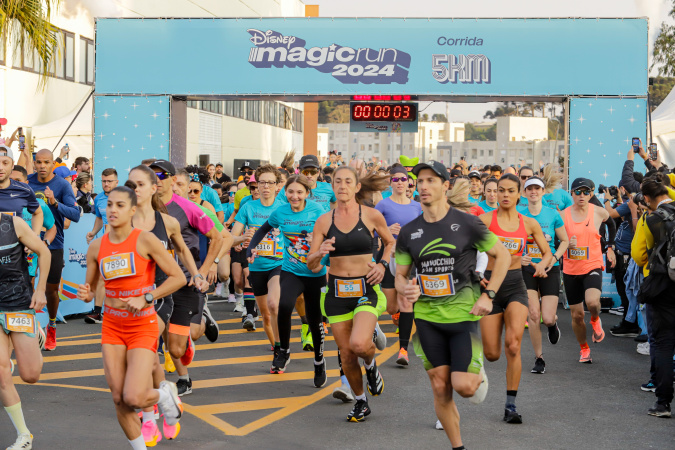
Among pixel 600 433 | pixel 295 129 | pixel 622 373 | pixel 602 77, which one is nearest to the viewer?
pixel 600 433

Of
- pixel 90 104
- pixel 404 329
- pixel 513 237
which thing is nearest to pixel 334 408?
pixel 513 237

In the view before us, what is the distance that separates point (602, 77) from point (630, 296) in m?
7.35

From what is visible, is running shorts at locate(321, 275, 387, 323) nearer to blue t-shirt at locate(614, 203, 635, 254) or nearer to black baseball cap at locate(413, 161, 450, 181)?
black baseball cap at locate(413, 161, 450, 181)

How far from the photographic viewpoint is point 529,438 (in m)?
6.65

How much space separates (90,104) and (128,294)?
98.5ft

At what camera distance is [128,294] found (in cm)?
573

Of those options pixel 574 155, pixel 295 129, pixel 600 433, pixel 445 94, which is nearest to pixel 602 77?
pixel 574 155

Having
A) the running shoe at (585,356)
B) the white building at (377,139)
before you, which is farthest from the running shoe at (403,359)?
the white building at (377,139)

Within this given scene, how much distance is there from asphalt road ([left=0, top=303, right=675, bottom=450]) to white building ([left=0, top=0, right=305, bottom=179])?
1022 centimetres

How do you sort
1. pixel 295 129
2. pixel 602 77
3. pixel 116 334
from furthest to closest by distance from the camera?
pixel 295 129 < pixel 602 77 < pixel 116 334

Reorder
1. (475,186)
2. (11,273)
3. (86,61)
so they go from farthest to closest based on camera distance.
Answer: (86,61)
(475,186)
(11,273)

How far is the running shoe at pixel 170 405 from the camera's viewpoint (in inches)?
234

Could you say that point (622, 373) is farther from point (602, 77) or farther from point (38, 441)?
point (602, 77)

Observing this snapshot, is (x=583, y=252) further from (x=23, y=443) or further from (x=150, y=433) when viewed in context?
(x=23, y=443)
